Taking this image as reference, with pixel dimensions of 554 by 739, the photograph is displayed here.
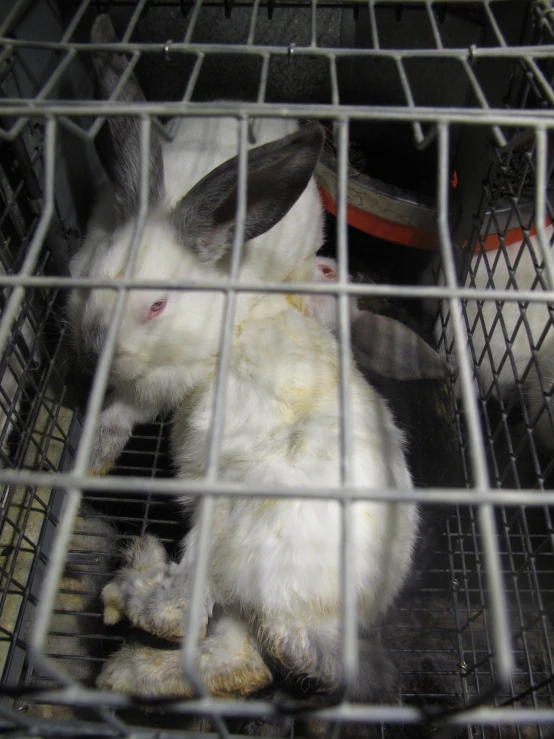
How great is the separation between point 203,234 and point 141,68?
1.02 metres

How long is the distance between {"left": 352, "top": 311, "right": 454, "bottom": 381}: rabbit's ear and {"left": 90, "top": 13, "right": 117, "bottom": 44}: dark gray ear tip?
36.4 inches

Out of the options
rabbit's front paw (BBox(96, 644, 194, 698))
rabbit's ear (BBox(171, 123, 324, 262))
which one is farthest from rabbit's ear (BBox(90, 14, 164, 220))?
rabbit's front paw (BBox(96, 644, 194, 698))

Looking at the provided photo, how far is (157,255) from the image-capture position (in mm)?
1345

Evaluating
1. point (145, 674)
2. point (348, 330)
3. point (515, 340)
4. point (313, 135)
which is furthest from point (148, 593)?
point (515, 340)

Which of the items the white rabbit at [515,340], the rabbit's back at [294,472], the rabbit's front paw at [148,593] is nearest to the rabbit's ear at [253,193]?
the rabbit's back at [294,472]

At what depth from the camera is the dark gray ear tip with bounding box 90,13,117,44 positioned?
1185 mm

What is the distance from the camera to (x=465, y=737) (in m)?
1.27

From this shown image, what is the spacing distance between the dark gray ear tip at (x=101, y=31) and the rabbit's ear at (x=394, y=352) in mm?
925

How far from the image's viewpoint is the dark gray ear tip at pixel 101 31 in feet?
3.89

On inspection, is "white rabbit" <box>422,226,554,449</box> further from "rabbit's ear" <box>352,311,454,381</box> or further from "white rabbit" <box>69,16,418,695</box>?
"white rabbit" <box>69,16,418,695</box>

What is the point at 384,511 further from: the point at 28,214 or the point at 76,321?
the point at 28,214

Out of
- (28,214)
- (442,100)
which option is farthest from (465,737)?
(442,100)

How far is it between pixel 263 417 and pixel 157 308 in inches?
14.5

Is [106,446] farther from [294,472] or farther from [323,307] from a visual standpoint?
[323,307]
